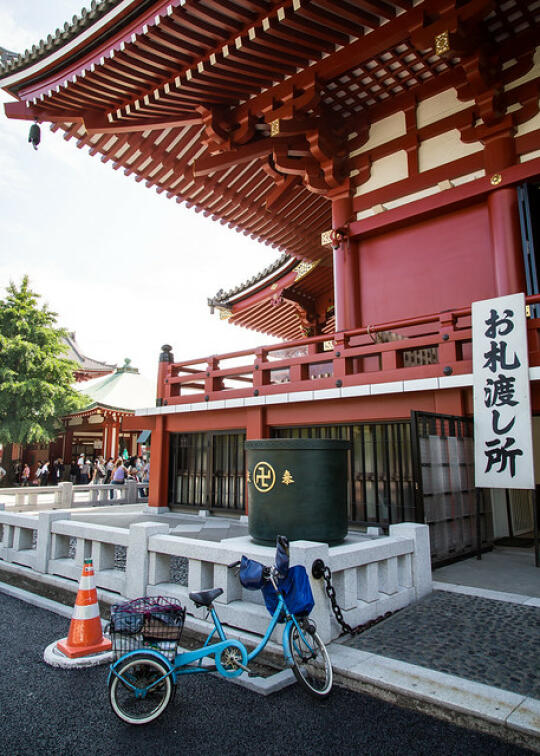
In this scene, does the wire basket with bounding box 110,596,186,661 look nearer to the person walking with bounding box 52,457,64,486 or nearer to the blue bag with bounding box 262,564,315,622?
the blue bag with bounding box 262,564,315,622

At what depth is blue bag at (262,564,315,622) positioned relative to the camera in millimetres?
3186

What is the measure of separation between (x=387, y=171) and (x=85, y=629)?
854cm

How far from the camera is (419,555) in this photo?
15.8 ft

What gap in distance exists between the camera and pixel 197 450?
1083cm

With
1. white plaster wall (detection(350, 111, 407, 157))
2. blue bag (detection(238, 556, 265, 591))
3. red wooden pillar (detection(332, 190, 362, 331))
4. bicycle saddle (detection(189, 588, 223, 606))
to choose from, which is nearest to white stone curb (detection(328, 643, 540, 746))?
blue bag (detection(238, 556, 265, 591))

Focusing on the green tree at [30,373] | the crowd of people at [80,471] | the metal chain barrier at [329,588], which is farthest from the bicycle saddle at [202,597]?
the green tree at [30,373]

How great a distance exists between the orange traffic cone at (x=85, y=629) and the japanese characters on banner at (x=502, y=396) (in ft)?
14.9

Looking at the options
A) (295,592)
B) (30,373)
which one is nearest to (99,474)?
(30,373)

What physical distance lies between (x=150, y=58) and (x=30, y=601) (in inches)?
296

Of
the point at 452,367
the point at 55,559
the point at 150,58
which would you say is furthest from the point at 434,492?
the point at 150,58

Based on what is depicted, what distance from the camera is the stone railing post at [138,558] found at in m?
4.64

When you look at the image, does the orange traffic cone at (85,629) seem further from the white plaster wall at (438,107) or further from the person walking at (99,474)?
the person walking at (99,474)

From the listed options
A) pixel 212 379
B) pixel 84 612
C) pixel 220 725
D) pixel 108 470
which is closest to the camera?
pixel 220 725

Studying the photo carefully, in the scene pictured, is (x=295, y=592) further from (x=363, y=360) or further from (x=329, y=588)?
(x=363, y=360)
